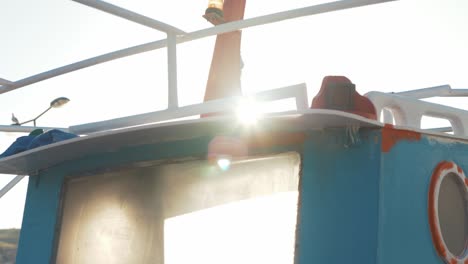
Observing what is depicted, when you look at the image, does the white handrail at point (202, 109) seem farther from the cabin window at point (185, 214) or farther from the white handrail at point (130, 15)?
the white handrail at point (130, 15)

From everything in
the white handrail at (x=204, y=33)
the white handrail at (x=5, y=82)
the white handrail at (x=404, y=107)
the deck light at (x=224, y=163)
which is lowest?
the deck light at (x=224, y=163)

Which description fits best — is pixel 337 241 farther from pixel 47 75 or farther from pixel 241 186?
pixel 47 75

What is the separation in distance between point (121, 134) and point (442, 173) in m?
1.71

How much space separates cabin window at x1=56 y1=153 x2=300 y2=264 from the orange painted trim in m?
0.46

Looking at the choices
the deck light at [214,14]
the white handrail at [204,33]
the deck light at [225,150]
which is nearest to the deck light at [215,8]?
the deck light at [214,14]

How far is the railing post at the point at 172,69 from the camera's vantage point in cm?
453

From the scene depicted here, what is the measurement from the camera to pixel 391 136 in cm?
346

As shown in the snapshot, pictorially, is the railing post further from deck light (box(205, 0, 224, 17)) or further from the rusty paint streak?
the rusty paint streak

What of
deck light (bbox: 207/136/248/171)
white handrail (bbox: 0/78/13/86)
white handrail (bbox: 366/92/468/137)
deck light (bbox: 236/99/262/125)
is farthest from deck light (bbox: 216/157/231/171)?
white handrail (bbox: 0/78/13/86)

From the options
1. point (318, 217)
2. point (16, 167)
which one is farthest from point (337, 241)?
point (16, 167)

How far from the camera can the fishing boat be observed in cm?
340

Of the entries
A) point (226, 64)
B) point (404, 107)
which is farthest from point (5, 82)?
point (404, 107)

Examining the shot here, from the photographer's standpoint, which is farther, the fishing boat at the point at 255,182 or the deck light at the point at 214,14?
the deck light at the point at 214,14

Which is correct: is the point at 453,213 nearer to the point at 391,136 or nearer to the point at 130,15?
the point at 391,136
